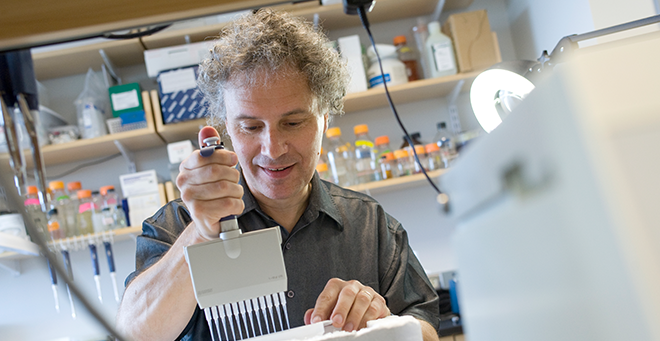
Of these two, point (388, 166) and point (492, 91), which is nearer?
point (492, 91)

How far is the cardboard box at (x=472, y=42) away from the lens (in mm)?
2395

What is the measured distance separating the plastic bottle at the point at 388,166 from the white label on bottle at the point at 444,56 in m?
0.46

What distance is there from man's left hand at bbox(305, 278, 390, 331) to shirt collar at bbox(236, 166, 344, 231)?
38cm

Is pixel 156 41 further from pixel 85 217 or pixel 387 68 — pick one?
pixel 387 68

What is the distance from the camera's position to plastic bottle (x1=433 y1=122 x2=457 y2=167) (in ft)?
8.04

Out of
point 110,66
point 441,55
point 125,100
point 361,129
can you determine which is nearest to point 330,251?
point 361,129

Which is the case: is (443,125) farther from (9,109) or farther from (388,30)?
(9,109)

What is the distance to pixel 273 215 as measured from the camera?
1.30 m

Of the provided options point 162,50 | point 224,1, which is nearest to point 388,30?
point 162,50

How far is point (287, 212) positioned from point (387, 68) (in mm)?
1314

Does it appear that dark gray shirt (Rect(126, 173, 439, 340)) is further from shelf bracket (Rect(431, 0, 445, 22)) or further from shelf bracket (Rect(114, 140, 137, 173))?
shelf bracket (Rect(431, 0, 445, 22))

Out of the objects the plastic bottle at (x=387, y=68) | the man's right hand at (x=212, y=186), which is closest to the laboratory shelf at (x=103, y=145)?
the plastic bottle at (x=387, y=68)

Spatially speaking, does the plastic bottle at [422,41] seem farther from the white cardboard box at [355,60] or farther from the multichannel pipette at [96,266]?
the multichannel pipette at [96,266]

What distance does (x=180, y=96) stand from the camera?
7.73 feet
